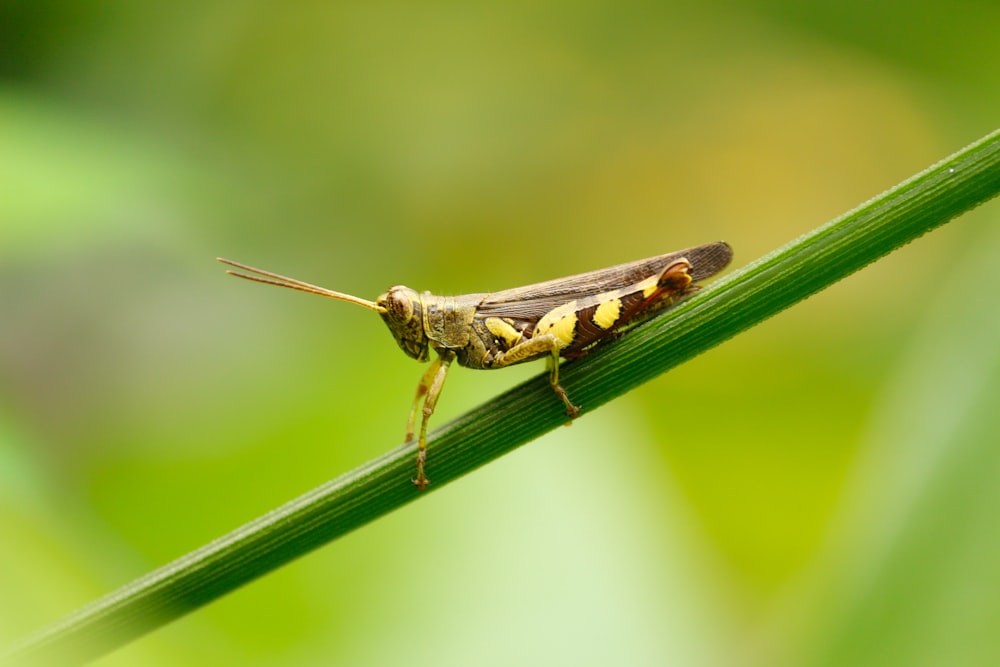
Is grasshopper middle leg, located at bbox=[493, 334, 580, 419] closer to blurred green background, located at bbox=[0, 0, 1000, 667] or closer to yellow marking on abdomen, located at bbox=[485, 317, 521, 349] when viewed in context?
yellow marking on abdomen, located at bbox=[485, 317, 521, 349]

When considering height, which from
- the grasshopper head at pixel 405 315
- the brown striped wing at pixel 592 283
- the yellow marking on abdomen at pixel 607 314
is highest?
the grasshopper head at pixel 405 315

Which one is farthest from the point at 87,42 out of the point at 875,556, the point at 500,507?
the point at 875,556

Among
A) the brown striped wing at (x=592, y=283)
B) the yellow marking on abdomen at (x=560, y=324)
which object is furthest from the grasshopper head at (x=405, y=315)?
the yellow marking on abdomen at (x=560, y=324)

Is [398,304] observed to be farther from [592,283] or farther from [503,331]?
[592,283]

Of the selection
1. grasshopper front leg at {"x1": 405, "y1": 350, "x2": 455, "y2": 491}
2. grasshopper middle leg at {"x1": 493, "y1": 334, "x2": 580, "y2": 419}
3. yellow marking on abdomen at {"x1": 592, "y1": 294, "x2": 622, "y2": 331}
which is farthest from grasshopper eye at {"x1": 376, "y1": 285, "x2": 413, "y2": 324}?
yellow marking on abdomen at {"x1": 592, "y1": 294, "x2": 622, "y2": 331}

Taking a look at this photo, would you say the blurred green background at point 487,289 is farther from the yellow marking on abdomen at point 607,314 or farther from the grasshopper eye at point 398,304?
the yellow marking on abdomen at point 607,314

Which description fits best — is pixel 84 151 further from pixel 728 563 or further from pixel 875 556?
pixel 875 556

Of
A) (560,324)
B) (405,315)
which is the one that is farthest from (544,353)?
(405,315)
